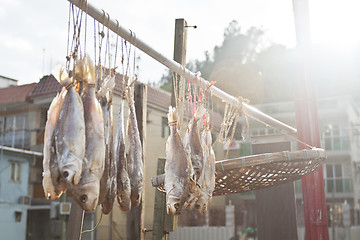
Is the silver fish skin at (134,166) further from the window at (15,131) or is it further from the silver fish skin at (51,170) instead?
the window at (15,131)

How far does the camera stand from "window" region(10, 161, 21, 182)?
1925cm

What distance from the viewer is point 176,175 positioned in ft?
8.70

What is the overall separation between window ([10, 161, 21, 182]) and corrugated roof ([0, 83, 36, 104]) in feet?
9.86

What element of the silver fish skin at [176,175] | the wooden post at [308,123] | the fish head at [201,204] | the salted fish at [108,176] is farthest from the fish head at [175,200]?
the wooden post at [308,123]

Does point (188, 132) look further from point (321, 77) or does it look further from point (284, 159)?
point (321, 77)

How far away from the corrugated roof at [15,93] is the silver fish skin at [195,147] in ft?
53.6

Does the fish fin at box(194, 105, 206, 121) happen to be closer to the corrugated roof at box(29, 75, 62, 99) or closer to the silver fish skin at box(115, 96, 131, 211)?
the silver fish skin at box(115, 96, 131, 211)

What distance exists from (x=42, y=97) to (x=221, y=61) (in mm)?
15238

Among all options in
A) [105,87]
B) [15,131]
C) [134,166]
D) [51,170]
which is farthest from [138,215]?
[15,131]

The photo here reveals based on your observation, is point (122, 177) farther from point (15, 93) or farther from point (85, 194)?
point (15, 93)

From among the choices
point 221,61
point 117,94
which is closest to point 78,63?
point 117,94

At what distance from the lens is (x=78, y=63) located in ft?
6.94

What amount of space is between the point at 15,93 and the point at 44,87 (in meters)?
2.36

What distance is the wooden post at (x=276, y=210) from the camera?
17.0 ft
